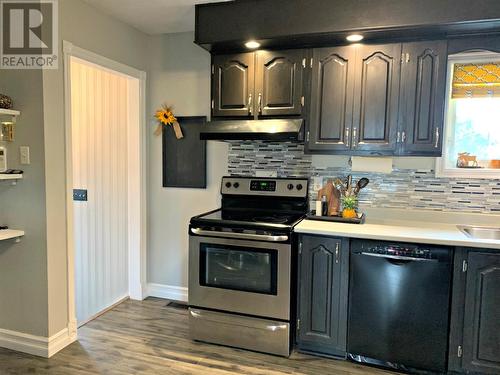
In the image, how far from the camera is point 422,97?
238 centimetres

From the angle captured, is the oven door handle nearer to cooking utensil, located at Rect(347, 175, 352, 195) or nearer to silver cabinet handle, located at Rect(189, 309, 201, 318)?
silver cabinet handle, located at Rect(189, 309, 201, 318)

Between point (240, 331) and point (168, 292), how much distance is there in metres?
1.18

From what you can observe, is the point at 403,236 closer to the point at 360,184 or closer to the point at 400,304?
the point at 400,304

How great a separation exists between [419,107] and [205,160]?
5.89ft

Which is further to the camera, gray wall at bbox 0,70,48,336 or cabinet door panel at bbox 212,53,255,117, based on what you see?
cabinet door panel at bbox 212,53,255,117

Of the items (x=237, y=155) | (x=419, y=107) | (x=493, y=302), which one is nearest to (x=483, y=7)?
(x=419, y=107)

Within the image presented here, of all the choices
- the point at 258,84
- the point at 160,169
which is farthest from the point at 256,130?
the point at 160,169

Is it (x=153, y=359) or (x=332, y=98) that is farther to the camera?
(x=332, y=98)

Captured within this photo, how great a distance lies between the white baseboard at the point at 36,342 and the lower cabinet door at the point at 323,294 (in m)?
1.70

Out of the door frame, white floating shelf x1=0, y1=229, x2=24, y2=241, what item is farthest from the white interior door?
white floating shelf x1=0, y1=229, x2=24, y2=241

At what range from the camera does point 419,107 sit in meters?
2.39

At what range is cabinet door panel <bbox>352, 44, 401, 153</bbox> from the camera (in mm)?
2428

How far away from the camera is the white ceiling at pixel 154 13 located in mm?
2602

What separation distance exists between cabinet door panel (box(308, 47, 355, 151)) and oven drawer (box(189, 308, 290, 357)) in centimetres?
135
